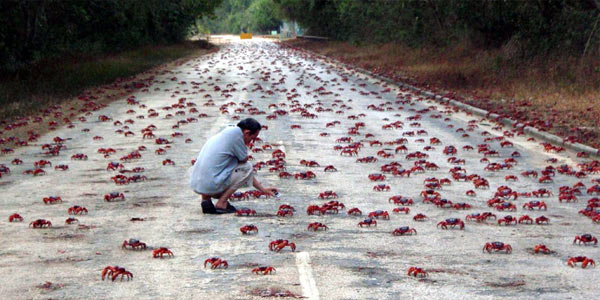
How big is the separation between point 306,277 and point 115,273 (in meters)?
1.66

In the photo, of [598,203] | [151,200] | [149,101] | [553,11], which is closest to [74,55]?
[149,101]

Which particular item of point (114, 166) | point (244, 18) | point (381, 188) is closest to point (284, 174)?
point (381, 188)

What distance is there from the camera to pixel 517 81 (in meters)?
26.9

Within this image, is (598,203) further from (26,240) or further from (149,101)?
(149,101)

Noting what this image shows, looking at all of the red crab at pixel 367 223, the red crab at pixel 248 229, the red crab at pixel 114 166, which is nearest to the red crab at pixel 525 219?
the red crab at pixel 367 223

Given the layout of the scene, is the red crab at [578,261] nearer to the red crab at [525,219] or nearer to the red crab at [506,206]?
the red crab at [525,219]

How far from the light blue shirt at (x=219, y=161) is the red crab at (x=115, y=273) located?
280 cm

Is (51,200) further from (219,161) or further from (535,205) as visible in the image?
(535,205)

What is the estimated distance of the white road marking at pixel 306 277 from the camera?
6.55 m

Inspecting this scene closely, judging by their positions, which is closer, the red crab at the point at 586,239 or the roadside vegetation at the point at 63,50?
the red crab at the point at 586,239

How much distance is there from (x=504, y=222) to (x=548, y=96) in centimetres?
1426

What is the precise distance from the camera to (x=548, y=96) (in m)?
Answer: 22.8

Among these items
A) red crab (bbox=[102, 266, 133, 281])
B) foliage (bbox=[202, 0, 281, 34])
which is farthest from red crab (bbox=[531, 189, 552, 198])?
foliage (bbox=[202, 0, 281, 34])

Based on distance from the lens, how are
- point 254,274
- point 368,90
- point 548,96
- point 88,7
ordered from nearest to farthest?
point 254,274
point 548,96
point 368,90
point 88,7
